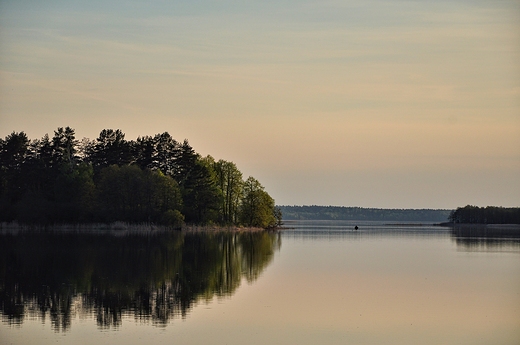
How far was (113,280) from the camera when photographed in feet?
117

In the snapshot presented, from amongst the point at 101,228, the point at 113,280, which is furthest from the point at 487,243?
the point at 113,280

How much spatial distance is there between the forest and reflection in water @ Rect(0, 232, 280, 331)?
1702 inches

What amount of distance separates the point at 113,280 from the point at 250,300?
8.52 metres

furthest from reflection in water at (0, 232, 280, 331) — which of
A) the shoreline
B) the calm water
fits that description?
the shoreline

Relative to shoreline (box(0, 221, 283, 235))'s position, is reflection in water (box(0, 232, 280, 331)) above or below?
below

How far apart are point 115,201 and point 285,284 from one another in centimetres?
6882

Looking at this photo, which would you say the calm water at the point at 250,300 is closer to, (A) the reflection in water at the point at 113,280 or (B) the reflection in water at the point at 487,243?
(A) the reflection in water at the point at 113,280

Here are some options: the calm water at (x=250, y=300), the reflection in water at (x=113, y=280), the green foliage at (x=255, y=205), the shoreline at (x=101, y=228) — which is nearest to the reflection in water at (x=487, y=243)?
the calm water at (x=250, y=300)

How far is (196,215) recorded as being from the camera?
11056cm

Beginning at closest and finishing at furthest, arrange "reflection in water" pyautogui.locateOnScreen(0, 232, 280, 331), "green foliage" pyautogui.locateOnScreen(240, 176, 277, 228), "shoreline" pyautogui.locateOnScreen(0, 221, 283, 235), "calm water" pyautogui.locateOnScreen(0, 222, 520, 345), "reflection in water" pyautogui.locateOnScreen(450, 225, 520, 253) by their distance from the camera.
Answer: "calm water" pyautogui.locateOnScreen(0, 222, 520, 345) < "reflection in water" pyautogui.locateOnScreen(0, 232, 280, 331) < "reflection in water" pyautogui.locateOnScreen(450, 225, 520, 253) < "shoreline" pyautogui.locateOnScreen(0, 221, 283, 235) < "green foliage" pyautogui.locateOnScreen(240, 176, 277, 228)

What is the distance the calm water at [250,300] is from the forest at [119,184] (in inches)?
2005

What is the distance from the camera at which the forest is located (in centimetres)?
10200

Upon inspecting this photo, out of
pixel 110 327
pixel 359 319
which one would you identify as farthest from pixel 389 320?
pixel 110 327

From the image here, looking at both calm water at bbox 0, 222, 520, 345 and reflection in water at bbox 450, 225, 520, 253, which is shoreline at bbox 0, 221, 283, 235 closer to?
reflection in water at bbox 450, 225, 520, 253
